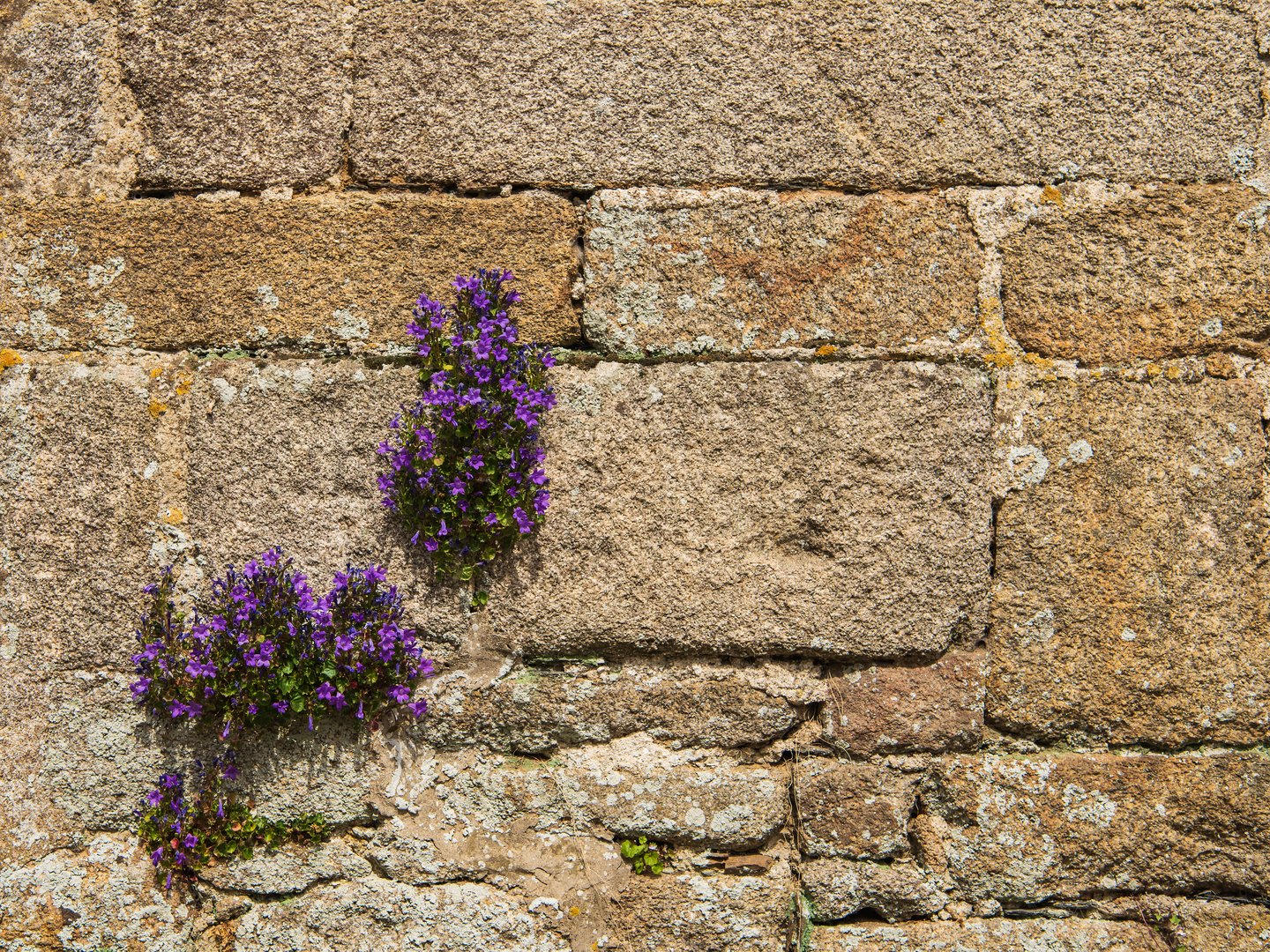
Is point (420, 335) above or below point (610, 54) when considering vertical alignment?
below

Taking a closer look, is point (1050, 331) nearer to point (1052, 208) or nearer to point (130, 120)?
point (1052, 208)

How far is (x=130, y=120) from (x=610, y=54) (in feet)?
3.86

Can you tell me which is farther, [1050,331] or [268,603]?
[1050,331]

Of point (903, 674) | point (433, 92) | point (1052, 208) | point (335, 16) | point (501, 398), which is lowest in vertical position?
point (903, 674)

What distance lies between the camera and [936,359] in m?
2.30

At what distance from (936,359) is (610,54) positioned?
108cm

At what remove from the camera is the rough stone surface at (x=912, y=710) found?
2258 mm

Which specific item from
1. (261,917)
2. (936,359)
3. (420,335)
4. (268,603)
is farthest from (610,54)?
(261,917)

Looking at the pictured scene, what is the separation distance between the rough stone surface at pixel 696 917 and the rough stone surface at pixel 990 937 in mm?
129

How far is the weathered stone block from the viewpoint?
221 centimetres

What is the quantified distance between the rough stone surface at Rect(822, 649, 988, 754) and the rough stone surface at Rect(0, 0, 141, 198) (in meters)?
2.15

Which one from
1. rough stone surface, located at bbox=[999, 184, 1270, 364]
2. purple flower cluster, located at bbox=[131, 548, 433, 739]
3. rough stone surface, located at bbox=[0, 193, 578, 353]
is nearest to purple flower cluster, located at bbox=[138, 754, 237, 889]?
purple flower cluster, located at bbox=[131, 548, 433, 739]

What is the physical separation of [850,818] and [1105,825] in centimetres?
59

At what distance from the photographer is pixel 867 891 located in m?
2.23
